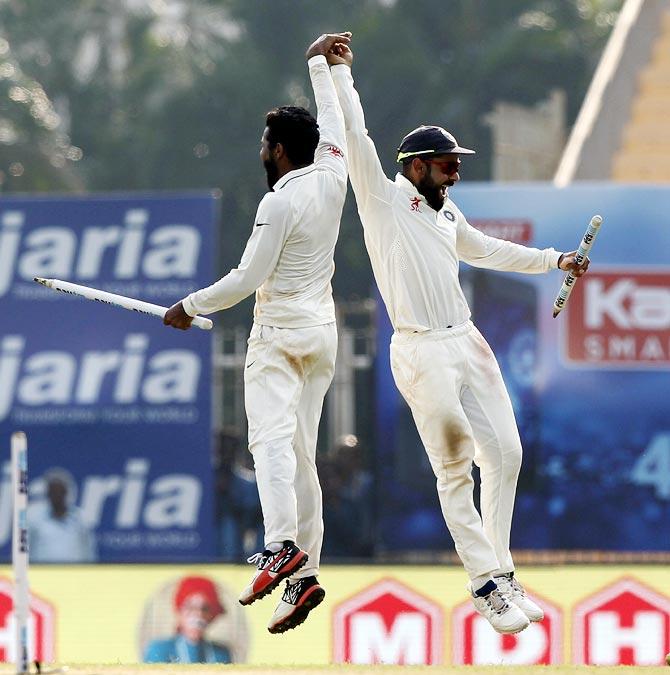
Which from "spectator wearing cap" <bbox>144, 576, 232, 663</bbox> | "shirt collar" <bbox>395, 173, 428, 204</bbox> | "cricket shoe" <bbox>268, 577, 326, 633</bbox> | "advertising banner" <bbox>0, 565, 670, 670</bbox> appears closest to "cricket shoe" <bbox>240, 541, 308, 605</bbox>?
"cricket shoe" <bbox>268, 577, 326, 633</bbox>

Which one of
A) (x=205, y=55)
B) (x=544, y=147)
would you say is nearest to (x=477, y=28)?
(x=205, y=55)

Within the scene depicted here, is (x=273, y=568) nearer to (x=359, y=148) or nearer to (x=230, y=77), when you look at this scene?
(x=359, y=148)

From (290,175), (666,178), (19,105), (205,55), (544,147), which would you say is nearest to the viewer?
(290,175)

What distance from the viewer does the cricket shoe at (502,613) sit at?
979cm

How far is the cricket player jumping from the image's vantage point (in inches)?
378

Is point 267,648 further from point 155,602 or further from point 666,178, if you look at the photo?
point 666,178

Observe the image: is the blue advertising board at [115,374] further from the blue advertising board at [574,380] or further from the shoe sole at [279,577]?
the shoe sole at [279,577]

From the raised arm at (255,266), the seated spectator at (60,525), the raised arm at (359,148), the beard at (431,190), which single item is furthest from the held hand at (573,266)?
the seated spectator at (60,525)

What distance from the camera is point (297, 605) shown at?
9.82m

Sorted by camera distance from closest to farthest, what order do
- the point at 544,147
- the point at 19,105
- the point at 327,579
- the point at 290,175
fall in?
the point at 290,175, the point at 327,579, the point at 544,147, the point at 19,105

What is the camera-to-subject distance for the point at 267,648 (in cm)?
1573

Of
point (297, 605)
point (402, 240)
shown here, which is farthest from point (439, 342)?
point (297, 605)

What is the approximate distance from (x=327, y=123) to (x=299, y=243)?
594 millimetres

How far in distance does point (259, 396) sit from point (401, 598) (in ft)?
20.6
